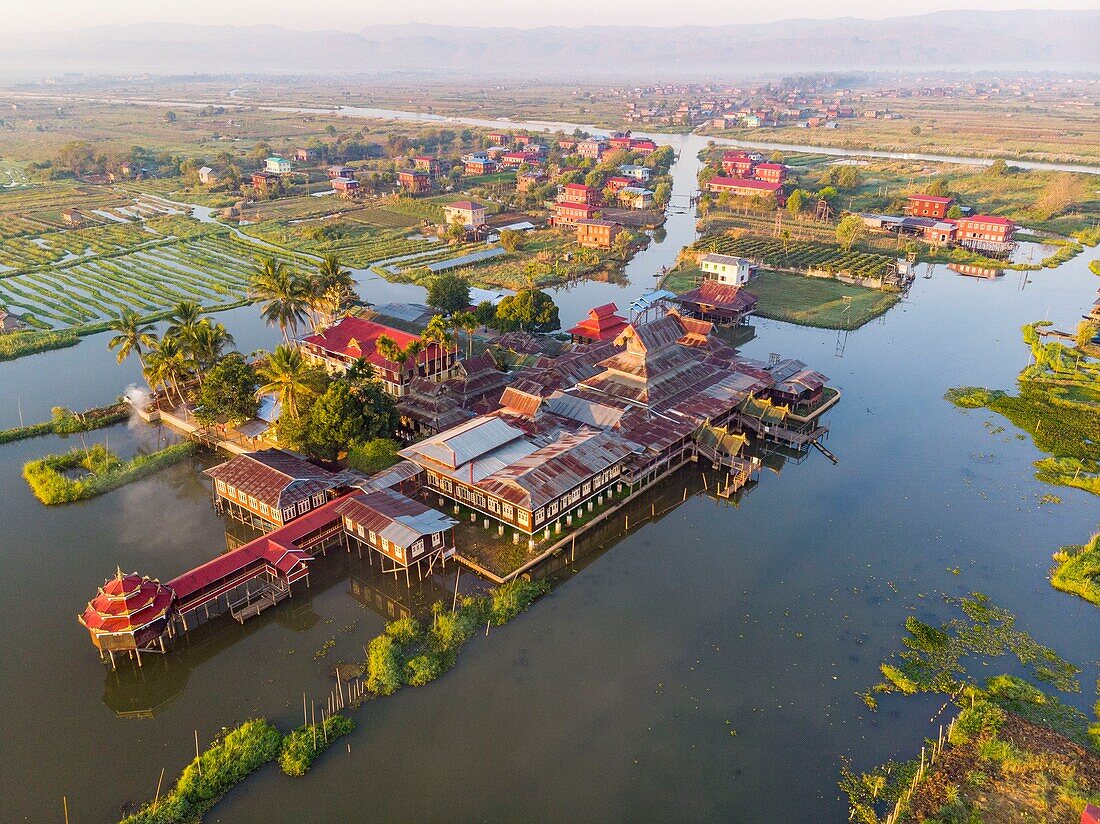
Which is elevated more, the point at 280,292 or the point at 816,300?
the point at 280,292

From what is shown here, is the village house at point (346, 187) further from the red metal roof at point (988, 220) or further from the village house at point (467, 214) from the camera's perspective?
the red metal roof at point (988, 220)

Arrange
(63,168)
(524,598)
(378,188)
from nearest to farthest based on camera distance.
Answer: (524,598), (378,188), (63,168)

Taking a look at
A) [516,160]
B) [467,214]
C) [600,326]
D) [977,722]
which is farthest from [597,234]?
[977,722]

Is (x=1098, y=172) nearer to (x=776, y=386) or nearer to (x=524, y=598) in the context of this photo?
(x=776, y=386)

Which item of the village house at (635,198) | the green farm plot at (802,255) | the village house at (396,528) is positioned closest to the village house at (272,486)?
the village house at (396,528)

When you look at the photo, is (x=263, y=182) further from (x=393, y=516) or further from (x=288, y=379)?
(x=393, y=516)

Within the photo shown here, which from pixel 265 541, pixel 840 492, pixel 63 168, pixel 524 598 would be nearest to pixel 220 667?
pixel 265 541

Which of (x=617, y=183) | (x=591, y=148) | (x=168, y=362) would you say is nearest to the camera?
(x=168, y=362)
